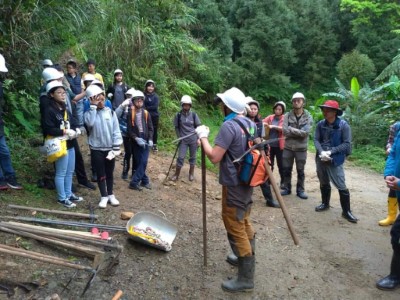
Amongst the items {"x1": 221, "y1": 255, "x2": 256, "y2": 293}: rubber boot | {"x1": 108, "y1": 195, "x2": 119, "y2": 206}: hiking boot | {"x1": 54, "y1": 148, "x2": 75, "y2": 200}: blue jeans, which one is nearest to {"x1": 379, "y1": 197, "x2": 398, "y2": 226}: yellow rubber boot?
{"x1": 221, "y1": 255, "x2": 256, "y2": 293}: rubber boot

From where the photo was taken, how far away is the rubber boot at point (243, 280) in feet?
13.5

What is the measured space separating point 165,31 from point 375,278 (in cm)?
1096

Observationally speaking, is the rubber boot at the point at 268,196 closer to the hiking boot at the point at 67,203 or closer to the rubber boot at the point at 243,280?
the rubber boot at the point at 243,280

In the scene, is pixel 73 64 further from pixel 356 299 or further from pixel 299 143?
pixel 356 299

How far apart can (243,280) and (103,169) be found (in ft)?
8.76

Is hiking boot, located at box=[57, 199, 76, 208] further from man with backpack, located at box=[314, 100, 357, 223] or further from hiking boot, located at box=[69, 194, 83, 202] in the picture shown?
man with backpack, located at box=[314, 100, 357, 223]

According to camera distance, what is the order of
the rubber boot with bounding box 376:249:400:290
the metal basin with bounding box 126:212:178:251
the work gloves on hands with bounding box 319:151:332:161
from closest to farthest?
the rubber boot with bounding box 376:249:400:290 → the metal basin with bounding box 126:212:178:251 → the work gloves on hands with bounding box 319:151:332:161

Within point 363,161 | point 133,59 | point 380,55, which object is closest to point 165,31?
point 133,59

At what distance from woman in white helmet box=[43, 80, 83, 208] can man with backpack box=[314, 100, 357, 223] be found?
12.7ft

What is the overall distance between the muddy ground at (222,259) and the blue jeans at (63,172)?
35 centimetres

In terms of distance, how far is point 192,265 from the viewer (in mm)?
4629

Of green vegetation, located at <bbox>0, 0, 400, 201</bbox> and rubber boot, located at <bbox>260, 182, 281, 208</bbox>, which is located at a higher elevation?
green vegetation, located at <bbox>0, 0, 400, 201</bbox>

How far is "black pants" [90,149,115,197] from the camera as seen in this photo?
5555 mm

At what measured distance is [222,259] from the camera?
486 centimetres
